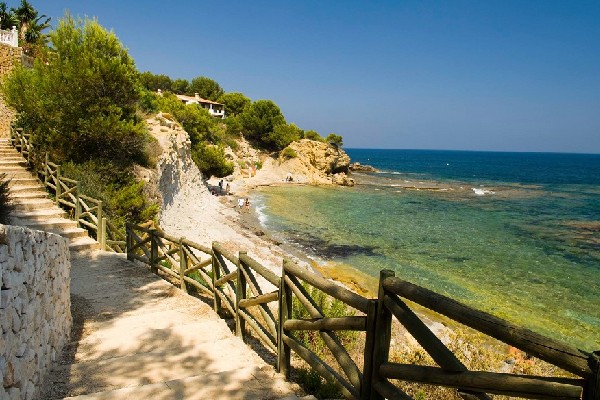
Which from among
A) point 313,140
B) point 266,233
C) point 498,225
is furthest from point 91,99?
point 313,140

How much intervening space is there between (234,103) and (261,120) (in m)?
15.3

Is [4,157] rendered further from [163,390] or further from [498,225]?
[498,225]

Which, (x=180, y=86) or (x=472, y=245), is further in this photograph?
(x=180, y=86)

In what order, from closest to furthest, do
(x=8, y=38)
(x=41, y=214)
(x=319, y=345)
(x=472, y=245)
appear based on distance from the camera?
1. (x=319, y=345)
2. (x=41, y=214)
3. (x=8, y=38)
4. (x=472, y=245)

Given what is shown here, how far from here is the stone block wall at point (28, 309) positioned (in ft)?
10.3

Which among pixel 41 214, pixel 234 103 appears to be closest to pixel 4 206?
pixel 41 214

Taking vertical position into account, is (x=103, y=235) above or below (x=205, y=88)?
below

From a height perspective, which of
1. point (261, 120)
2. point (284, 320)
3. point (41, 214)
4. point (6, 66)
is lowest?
point (41, 214)

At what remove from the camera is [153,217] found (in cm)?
1838

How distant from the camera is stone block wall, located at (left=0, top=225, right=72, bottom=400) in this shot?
124 inches

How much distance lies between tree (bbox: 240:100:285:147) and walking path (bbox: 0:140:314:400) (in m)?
54.8

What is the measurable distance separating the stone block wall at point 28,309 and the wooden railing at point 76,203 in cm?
737

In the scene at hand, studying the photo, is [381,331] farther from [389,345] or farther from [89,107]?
[89,107]

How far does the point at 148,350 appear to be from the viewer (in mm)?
5531
